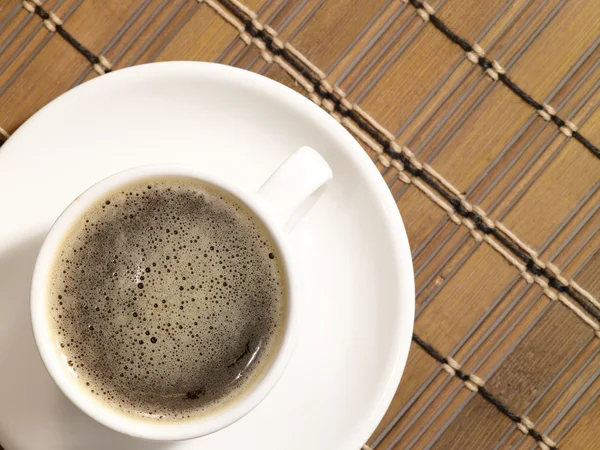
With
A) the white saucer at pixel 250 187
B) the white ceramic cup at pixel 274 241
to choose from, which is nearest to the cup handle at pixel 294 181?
the white ceramic cup at pixel 274 241

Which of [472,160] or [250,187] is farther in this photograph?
[472,160]

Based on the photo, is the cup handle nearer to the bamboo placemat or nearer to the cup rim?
the cup rim

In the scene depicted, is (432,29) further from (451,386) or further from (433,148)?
(451,386)

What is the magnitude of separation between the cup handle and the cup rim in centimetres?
1

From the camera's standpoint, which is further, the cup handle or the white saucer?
the white saucer

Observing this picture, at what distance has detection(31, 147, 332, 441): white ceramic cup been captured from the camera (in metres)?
0.79

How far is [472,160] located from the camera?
110cm

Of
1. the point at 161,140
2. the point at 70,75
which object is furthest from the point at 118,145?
the point at 70,75

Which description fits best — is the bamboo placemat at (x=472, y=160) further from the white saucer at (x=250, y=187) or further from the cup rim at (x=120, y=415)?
the cup rim at (x=120, y=415)

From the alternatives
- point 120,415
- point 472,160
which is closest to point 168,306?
point 120,415

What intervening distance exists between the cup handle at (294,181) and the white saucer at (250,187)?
11 cm

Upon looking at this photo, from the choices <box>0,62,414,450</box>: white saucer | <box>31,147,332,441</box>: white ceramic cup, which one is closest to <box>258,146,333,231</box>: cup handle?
<box>31,147,332,441</box>: white ceramic cup

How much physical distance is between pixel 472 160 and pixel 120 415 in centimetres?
66

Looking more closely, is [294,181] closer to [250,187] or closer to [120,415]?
[250,187]
